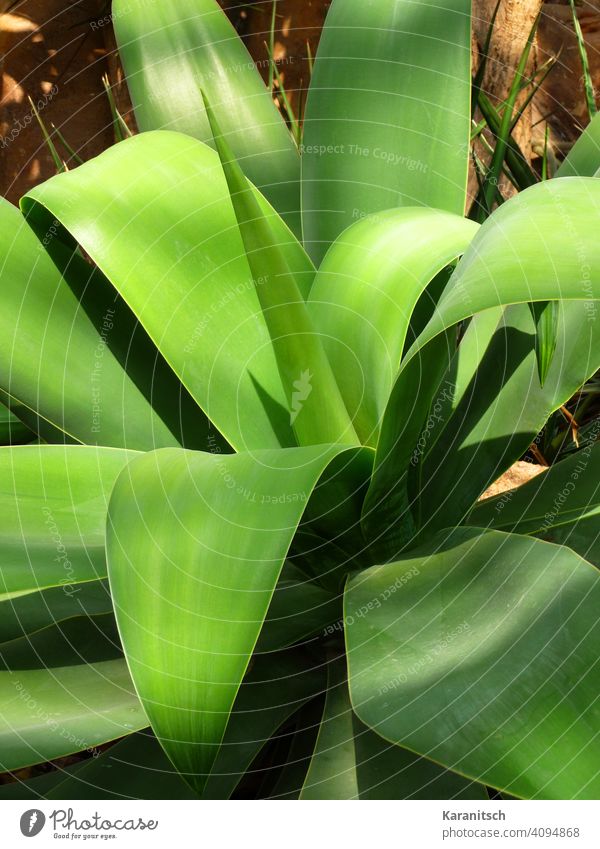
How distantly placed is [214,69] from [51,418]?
0.52 m

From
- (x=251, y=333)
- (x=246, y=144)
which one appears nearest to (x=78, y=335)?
(x=251, y=333)

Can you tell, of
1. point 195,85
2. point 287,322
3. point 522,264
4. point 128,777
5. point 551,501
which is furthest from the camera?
point 195,85

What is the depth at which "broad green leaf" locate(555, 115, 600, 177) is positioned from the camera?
1.05m

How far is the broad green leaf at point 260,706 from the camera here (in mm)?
866

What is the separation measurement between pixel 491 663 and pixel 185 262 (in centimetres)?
51

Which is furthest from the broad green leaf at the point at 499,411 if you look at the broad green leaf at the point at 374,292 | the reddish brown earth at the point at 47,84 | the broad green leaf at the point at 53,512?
the reddish brown earth at the point at 47,84

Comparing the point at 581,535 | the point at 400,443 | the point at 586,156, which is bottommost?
the point at 581,535

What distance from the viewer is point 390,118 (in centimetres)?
108

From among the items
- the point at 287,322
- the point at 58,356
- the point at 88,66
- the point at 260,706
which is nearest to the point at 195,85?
the point at 58,356

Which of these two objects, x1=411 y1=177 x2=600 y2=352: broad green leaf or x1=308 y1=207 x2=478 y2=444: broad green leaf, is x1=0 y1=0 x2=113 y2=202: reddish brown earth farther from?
x1=411 y1=177 x2=600 y2=352: broad green leaf

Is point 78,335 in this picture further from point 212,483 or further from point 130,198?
point 212,483

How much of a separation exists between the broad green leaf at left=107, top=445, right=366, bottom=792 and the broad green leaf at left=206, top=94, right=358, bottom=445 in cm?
10

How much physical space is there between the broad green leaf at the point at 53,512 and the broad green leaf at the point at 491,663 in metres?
0.25

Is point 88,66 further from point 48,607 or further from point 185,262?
point 48,607
